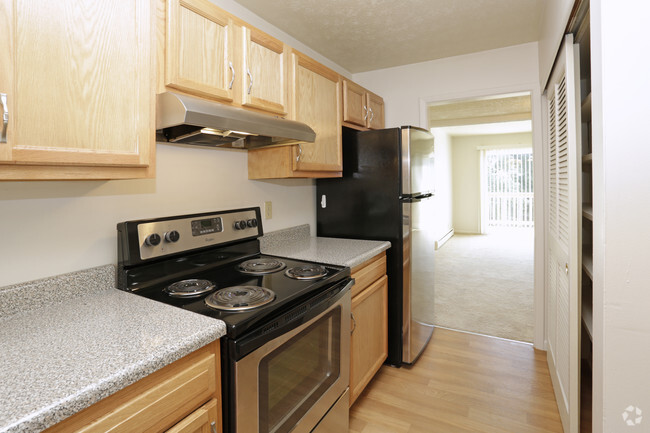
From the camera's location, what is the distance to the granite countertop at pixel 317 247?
198cm

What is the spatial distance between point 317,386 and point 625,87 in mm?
1467

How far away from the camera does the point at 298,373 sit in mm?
1434

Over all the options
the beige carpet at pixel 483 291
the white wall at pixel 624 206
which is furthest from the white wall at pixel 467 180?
the white wall at pixel 624 206

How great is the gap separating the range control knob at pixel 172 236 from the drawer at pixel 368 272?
2.93 feet

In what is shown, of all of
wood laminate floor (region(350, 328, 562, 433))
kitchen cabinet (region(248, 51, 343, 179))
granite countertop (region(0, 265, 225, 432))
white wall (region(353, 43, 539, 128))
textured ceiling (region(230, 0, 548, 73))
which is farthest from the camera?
white wall (region(353, 43, 539, 128))

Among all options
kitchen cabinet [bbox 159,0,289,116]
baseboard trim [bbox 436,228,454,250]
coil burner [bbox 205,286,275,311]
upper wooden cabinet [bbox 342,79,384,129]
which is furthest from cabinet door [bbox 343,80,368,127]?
baseboard trim [bbox 436,228,454,250]

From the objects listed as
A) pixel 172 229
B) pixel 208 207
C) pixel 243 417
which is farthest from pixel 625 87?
pixel 208 207

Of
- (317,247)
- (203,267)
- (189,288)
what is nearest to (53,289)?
(189,288)

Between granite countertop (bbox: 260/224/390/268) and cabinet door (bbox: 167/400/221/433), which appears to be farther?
granite countertop (bbox: 260/224/390/268)

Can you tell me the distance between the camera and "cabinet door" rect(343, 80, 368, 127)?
8.25 ft

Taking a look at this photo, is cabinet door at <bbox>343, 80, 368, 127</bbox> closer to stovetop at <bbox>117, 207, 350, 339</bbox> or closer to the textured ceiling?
the textured ceiling

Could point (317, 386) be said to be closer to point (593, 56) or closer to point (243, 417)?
point (243, 417)

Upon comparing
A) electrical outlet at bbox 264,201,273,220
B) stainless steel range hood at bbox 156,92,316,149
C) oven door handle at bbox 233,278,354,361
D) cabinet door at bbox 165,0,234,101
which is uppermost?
cabinet door at bbox 165,0,234,101

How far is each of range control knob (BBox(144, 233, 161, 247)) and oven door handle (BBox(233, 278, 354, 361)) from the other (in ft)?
2.15
